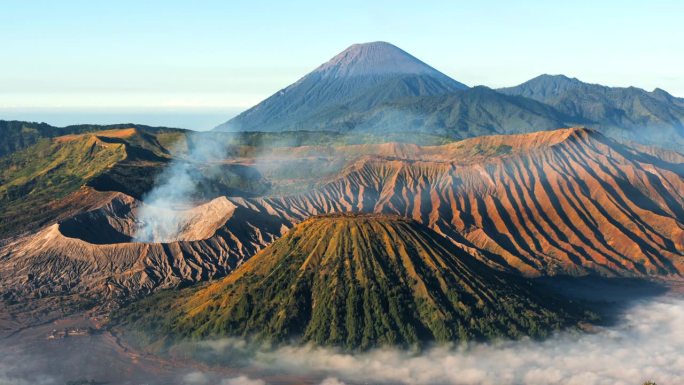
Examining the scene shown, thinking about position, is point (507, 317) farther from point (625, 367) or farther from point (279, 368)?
point (279, 368)

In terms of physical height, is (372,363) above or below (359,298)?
below

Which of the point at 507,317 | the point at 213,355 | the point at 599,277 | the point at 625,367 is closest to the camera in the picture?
the point at 625,367

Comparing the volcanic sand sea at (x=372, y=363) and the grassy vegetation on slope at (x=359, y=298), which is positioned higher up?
the grassy vegetation on slope at (x=359, y=298)

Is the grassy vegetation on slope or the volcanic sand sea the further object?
the grassy vegetation on slope

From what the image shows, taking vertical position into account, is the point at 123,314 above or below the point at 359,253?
below

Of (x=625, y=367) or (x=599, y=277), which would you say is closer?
(x=625, y=367)

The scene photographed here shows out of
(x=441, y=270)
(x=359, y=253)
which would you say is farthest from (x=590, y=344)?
(x=359, y=253)

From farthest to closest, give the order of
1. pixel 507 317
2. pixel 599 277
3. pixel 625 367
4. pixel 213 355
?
pixel 599 277
pixel 507 317
pixel 213 355
pixel 625 367

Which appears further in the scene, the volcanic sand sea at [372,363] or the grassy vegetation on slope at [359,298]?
A: the grassy vegetation on slope at [359,298]
